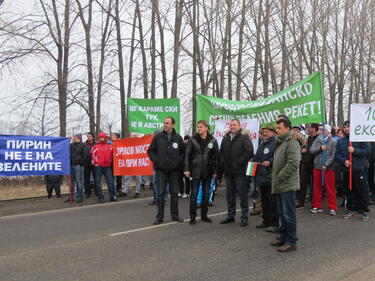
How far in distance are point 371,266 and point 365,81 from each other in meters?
33.9

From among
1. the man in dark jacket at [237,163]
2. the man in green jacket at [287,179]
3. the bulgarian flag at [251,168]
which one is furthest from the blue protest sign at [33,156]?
the man in green jacket at [287,179]

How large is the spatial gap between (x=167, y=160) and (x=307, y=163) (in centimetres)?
392

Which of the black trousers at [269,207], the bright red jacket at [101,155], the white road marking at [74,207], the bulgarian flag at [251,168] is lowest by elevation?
the white road marking at [74,207]

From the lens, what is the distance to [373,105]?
8352 millimetres

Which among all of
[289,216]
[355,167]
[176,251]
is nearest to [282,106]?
[355,167]

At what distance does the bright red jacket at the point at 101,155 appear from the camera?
11.2 m

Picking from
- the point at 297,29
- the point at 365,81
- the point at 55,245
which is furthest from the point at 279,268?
the point at 365,81

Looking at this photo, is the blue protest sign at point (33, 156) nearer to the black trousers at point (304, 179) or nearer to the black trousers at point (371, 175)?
the black trousers at point (304, 179)

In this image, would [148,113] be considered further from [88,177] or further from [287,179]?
[287,179]

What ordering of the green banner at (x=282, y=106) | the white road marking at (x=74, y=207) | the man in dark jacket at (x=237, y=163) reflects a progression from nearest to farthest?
1. the man in dark jacket at (x=237, y=163)
2. the green banner at (x=282, y=106)
3. the white road marking at (x=74, y=207)

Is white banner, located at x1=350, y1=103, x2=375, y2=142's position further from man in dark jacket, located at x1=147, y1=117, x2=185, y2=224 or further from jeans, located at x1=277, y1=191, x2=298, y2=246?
man in dark jacket, located at x1=147, y1=117, x2=185, y2=224

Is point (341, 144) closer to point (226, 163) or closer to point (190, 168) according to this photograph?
point (226, 163)

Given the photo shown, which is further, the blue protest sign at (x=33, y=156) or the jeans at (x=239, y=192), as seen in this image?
the blue protest sign at (x=33, y=156)

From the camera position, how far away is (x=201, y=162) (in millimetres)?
7684
